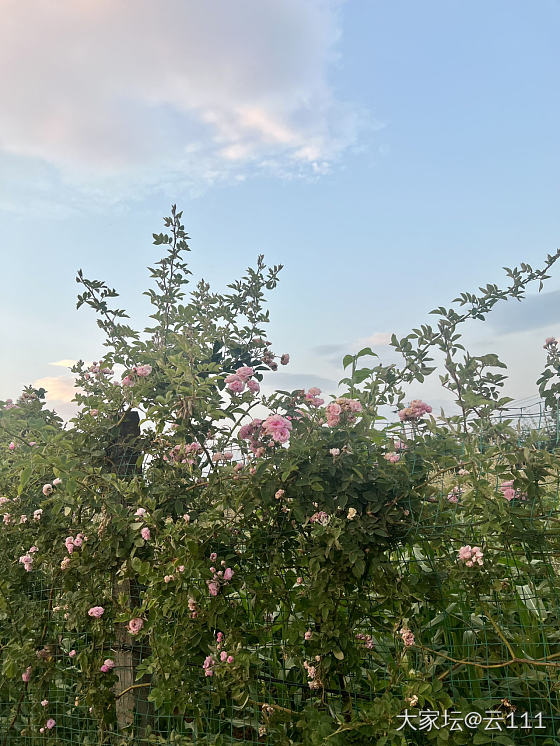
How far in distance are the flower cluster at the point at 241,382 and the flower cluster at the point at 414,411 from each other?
0.68 metres

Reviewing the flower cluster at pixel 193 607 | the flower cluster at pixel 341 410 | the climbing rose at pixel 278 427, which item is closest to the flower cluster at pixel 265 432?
the climbing rose at pixel 278 427

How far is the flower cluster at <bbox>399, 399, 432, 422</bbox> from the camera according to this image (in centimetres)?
263

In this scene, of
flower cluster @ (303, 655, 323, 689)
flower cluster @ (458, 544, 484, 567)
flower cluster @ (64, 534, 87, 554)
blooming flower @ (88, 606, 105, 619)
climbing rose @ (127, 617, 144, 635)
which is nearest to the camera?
flower cluster @ (458, 544, 484, 567)

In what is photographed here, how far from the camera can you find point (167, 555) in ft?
8.68

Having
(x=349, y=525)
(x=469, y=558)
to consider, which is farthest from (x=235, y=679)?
(x=469, y=558)

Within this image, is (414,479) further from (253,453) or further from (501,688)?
(501,688)

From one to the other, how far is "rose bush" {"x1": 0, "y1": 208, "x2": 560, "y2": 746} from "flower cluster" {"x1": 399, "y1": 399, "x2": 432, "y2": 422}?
Answer: 1cm

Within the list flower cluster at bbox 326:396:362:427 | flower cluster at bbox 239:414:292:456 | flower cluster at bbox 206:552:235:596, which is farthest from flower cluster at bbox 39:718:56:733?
flower cluster at bbox 326:396:362:427

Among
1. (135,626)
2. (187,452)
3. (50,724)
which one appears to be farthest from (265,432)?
(50,724)

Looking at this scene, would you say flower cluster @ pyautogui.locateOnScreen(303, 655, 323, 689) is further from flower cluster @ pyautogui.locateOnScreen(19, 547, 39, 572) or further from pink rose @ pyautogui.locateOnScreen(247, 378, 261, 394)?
flower cluster @ pyautogui.locateOnScreen(19, 547, 39, 572)

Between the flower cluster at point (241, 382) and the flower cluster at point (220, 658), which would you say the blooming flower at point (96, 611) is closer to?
the flower cluster at point (220, 658)

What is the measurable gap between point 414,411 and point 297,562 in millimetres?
757

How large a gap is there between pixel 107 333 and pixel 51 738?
2120mm

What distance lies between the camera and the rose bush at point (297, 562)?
2.31m
